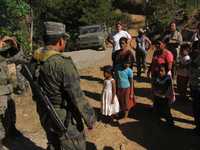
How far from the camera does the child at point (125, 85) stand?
9.64 metres

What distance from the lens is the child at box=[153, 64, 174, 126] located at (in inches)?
370

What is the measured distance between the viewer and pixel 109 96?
9.53 m

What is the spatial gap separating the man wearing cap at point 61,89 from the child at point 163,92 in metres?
3.73

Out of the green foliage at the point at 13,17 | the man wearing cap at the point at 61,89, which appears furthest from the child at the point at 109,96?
the green foliage at the point at 13,17

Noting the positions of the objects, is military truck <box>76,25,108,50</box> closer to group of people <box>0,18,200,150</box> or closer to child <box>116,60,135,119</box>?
group of people <box>0,18,200,150</box>

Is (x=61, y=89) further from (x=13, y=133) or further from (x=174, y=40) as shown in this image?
(x=174, y=40)

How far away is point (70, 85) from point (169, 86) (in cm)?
416

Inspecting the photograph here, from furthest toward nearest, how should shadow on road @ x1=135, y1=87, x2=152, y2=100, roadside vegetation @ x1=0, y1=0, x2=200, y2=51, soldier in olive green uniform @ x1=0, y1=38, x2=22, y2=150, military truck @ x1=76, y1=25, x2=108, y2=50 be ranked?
1. roadside vegetation @ x1=0, y1=0, x2=200, y2=51
2. military truck @ x1=76, y1=25, x2=108, y2=50
3. shadow on road @ x1=135, y1=87, x2=152, y2=100
4. soldier in olive green uniform @ x1=0, y1=38, x2=22, y2=150

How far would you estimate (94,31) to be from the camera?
814 inches

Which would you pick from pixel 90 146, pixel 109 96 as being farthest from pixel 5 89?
pixel 109 96

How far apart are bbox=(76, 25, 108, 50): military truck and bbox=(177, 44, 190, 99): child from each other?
8393 mm

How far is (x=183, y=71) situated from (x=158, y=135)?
81.3 inches

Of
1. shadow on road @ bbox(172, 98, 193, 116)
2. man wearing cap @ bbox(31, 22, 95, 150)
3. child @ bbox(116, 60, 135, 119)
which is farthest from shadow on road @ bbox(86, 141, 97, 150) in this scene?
man wearing cap @ bbox(31, 22, 95, 150)

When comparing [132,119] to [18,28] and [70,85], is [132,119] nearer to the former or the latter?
[70,85]
